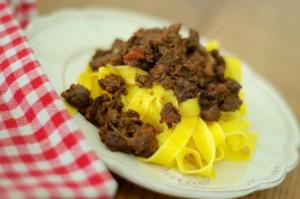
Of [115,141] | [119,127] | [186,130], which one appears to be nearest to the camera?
→ [115,141]

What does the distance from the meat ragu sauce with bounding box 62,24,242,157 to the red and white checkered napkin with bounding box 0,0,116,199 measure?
0.33 metres

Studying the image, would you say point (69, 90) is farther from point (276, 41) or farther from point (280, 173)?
point (276, 41)

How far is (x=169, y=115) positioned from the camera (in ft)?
8.48

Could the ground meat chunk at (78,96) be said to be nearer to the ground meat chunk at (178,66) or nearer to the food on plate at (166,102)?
the food on plate at (166,102)

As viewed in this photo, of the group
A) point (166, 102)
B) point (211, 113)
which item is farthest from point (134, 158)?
point (211, 113)

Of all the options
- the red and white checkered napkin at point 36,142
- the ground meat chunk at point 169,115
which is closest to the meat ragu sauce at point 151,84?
the ground meat chunk at point 169,115

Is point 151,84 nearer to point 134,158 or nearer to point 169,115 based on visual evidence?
point 169,115

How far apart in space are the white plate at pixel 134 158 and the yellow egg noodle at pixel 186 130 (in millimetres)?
75

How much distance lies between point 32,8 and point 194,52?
120 centimetres

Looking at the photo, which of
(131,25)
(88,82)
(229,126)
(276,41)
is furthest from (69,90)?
(276,41)

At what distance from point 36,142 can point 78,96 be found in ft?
1.73

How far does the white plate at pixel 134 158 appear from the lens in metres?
A: 2.36

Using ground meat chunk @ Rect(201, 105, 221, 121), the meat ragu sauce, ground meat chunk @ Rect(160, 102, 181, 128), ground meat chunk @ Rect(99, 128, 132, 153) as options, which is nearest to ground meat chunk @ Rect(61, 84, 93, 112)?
the meat ragu sauce

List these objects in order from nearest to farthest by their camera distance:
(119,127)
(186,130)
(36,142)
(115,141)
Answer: (36,142)
(115,141)
(119,127)
(186,130)
